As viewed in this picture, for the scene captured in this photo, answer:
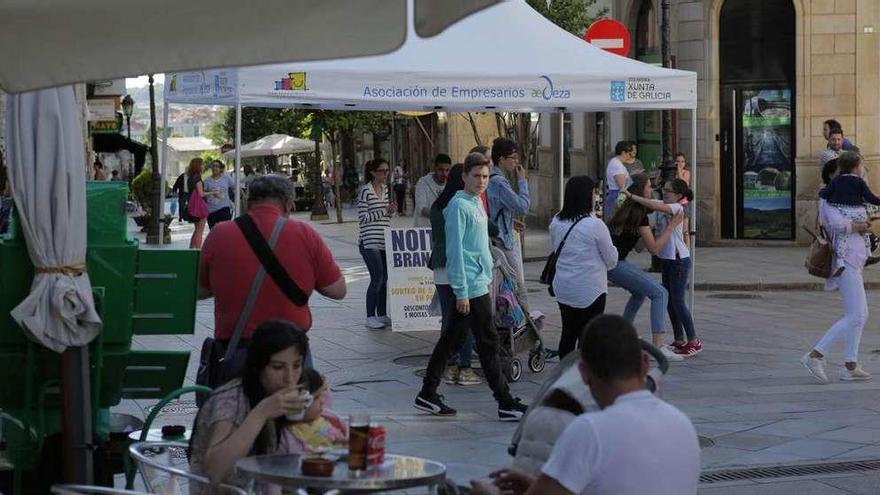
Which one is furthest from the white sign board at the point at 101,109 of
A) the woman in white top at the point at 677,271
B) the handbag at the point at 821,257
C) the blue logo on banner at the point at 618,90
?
the handbag at the point at 821,257

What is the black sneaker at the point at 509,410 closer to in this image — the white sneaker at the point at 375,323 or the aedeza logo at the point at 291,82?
the aedeza logo at the point at 291,82

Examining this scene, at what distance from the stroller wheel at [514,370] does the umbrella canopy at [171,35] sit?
297 inches

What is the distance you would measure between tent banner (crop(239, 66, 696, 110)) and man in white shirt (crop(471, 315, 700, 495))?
7.72m

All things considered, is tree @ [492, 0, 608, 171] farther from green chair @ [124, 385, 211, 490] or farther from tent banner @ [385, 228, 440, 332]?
green chair @ [124, 385, 211, 490]

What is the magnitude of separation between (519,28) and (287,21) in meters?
9.26

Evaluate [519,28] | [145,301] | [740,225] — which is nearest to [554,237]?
[519,28]

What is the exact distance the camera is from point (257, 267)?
682 centimetres

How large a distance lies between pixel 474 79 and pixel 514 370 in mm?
2454

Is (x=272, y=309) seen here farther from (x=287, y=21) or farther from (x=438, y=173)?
(x=438, y=173)

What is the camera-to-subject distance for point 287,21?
416 cm

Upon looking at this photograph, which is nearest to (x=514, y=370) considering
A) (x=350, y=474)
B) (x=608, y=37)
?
(x=350, y=474)

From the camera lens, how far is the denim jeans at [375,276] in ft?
47.9

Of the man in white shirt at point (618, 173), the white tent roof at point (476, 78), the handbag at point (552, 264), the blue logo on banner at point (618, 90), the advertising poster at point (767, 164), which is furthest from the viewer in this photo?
the advertising poster at point (767, 164)

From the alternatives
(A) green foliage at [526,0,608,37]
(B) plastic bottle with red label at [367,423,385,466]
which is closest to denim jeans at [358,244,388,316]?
(B) plastic bottle with red label at [367,423,385,466]
